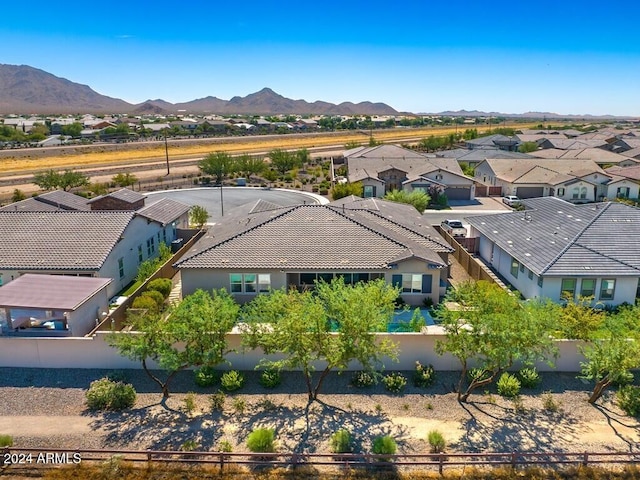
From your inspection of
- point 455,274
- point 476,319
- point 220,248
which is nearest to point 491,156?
point 455,274

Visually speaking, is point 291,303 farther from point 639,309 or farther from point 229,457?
point 639,309

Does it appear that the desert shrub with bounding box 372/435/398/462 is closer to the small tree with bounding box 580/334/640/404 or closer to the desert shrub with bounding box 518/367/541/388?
the desert shrub with bounding box 518/367/541/388

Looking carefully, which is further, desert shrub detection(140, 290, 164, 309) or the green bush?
the green bush

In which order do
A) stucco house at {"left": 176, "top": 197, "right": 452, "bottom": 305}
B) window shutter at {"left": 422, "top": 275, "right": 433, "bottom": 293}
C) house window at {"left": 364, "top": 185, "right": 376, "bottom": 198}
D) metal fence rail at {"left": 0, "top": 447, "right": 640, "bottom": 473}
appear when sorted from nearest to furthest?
metal fence rail at {"left": 0, "top": 447, "right": 640, "bottom": 473} → stucco house at {"left": 176, "top": 197, "right": 452, "bottom": 305} → window shutter at {"left": 422, "top": 275, "right": 433, "bottom": 293} → house window at {"left": 364, "top": 185, "right": 376, "bottom": 198}

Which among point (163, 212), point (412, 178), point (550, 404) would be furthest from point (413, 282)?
point (412, 178)

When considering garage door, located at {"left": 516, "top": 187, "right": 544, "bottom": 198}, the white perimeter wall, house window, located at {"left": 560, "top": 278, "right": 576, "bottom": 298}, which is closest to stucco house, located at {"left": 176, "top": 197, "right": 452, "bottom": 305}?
house window, located at {"left": 560, "top": 278, "right": 576, "bottom": 298}

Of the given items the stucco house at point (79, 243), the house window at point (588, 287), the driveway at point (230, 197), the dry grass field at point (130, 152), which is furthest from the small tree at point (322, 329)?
the dry grass field at point (130, 152)

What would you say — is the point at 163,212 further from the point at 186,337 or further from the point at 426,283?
the point at 186,337
